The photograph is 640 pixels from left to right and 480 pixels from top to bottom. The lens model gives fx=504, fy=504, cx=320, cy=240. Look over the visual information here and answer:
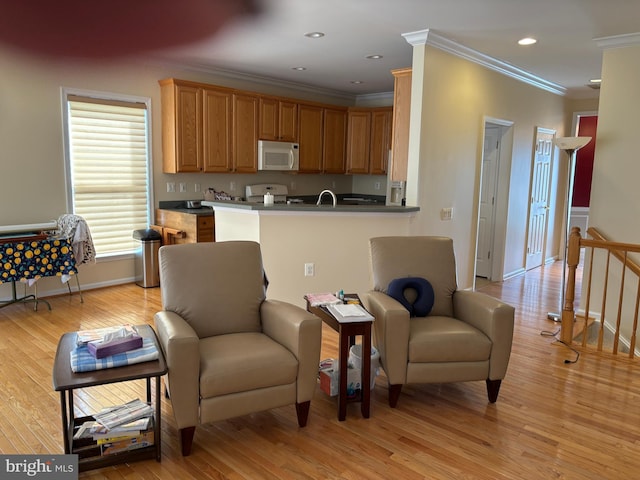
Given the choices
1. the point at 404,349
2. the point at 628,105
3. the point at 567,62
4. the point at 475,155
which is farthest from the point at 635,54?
the point at 404,349

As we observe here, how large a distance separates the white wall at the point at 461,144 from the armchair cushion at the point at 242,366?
2482mm

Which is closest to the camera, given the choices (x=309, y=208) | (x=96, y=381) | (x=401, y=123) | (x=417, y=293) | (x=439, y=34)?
(x=96, y=381)

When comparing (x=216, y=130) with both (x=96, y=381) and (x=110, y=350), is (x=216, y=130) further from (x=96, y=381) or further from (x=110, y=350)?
(x=96, y=381)

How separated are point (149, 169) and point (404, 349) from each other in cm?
400

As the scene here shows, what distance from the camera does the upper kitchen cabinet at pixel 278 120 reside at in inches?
249

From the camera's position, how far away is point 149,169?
223 inches

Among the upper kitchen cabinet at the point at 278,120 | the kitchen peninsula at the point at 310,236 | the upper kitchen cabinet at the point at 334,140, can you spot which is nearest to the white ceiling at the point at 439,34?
the upper kitchen cabinet at the point at 278,120

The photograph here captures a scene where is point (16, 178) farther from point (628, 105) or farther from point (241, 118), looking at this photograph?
point (628, 105)

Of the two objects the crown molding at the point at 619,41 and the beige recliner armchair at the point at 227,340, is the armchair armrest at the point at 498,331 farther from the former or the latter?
the crown molding at the point at 619,41

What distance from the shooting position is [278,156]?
654 centimetres

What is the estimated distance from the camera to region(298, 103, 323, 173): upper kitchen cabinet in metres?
6.89

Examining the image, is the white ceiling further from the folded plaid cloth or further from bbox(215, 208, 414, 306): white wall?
the folded plaid cloth

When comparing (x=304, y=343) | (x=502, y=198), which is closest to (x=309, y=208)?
(x=304, y=343)

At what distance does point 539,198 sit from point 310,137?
3.30 meters
